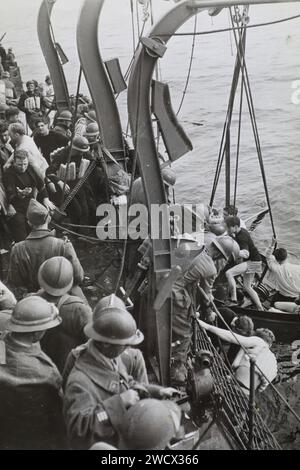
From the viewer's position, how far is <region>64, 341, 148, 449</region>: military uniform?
2.94 metres

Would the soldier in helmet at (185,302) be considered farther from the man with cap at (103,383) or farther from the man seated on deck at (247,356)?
the man with cap at (103,383)

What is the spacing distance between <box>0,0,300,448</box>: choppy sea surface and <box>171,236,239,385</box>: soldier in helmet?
6.28ft

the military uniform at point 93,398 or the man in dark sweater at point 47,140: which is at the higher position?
the man in dark sweater at point 47,140

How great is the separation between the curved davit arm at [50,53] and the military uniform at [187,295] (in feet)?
18.6

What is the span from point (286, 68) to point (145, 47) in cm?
2059

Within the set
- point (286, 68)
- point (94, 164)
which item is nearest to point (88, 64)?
point (94, 164)

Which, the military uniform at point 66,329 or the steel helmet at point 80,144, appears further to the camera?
the steel helmet at point 80,144

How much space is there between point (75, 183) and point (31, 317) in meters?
4.37

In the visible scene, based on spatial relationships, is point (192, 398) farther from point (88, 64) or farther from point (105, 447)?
point (88, 64)

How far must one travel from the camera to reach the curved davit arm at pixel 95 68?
6.14 meters

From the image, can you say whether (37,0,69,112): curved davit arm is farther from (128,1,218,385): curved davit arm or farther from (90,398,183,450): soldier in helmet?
(90,398,183,450): soldier in helmet

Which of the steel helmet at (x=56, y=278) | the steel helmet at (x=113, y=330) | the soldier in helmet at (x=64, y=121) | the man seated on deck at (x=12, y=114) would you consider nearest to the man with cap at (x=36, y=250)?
the steel helmet at (x=56, y=278)

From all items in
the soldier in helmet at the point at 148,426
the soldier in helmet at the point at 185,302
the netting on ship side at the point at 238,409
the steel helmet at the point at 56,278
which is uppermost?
the steel helmet at the point at 56,278

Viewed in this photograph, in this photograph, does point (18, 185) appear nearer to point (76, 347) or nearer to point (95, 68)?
point (95, 68)
